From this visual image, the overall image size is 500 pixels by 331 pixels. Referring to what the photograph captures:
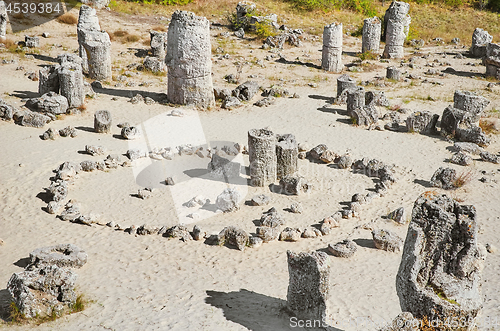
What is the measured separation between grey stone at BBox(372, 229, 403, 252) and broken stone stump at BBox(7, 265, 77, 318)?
5497 mm

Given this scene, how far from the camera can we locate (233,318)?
7.31 m

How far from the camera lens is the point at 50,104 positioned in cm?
1582

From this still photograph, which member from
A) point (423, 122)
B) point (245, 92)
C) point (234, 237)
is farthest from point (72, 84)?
point (423, 122)

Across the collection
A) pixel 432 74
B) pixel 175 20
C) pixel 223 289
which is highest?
pixel 175 20

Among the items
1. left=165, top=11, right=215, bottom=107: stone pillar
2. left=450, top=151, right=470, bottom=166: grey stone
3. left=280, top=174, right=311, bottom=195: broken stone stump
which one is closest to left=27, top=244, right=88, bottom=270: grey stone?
left=280, top=174, right=311, bottom=195: broken stone stump

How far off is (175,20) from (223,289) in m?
10.6

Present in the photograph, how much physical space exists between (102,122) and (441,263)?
1100 centimetres

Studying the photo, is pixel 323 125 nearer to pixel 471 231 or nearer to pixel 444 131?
pixel 444 131

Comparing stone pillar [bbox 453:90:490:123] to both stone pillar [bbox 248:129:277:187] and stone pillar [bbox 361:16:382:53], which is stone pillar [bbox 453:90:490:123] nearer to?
stone pillar [bbox 248:129:277:187]

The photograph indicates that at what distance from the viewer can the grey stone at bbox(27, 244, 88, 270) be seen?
336 inches

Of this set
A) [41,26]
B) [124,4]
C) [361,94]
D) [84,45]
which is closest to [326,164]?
[361,94]

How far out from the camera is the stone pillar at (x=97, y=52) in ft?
62.9

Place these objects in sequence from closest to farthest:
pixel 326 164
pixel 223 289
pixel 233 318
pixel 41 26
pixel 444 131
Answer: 1. pixel 233 318
2. pixel 223 289
3. pixel 326 164
4. pixel 444 131
5. pixel 41 26

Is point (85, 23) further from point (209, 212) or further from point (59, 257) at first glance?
point (59, 257)
